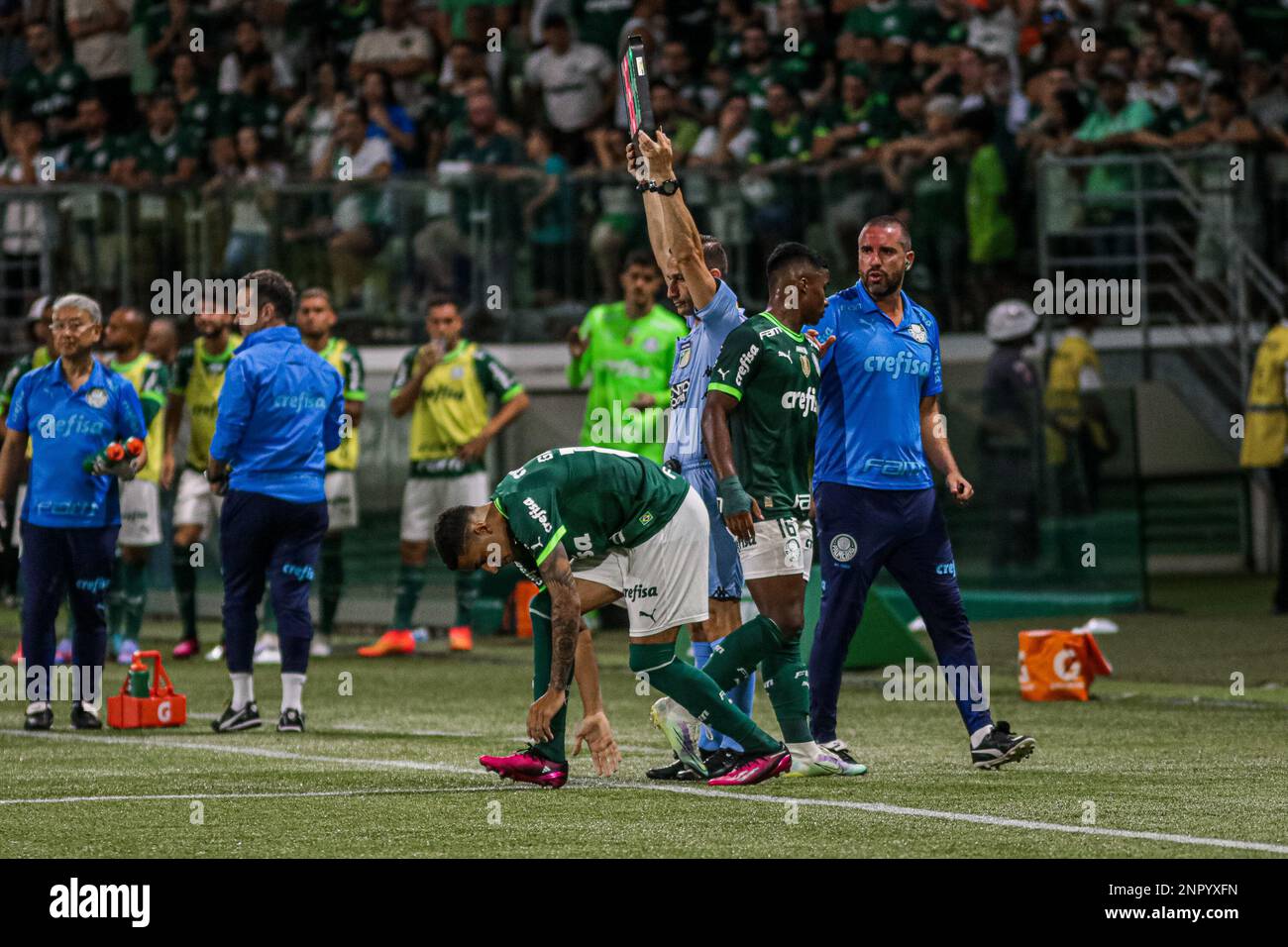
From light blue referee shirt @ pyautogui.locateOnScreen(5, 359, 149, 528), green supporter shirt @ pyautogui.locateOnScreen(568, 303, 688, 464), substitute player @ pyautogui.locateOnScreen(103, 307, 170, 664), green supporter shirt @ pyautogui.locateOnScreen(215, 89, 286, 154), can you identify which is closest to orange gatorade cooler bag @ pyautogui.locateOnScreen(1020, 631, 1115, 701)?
green supporter shirt @ pyautogui.locateOnScreen(568, 303, 688, 464)

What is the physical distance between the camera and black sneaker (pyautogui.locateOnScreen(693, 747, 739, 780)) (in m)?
9.80

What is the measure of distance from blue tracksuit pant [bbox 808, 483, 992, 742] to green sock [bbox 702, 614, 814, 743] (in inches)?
15.8

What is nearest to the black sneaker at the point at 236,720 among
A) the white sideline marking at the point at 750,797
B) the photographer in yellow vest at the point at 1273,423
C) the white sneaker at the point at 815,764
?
the white sideline marking at the point at 750,797

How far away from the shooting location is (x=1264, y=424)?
18438mm

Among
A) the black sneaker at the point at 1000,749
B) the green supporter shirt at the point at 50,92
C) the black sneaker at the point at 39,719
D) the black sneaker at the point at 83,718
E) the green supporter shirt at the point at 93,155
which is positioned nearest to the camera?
the black sneaker at the point at 1000,749

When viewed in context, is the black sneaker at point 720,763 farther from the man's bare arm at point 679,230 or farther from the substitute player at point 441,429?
the substitute player at point 441,429

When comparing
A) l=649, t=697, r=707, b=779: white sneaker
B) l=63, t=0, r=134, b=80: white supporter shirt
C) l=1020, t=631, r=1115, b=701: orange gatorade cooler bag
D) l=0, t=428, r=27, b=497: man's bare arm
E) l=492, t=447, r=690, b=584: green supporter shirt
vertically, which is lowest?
l=1020, t=631, r=1115, b=701: orange gatorade cooler bag

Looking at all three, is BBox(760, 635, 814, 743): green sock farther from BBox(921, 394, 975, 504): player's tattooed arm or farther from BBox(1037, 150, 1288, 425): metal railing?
BBox(1037, 150, 1288, 425): metal railing

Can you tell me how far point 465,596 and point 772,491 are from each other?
8.16 m

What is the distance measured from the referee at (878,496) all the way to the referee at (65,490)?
414cm

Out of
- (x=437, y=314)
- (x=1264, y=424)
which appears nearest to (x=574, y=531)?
(x=437, y=314)

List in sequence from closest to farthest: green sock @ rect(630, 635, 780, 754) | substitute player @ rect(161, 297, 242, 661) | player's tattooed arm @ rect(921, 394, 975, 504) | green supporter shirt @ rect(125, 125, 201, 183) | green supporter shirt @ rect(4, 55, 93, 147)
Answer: green sock @ rect(630, 635, 780, 754)
player's tattooed arm @ rect(921, 394, 975, 504)
substitute player @ rect(161, 297, 242, 661)
green supporter shirt @ rect(125, 125, 201, 183)
green supporter shirt @ rect(4, 55, 93, 147)

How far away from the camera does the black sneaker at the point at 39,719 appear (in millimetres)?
12547
